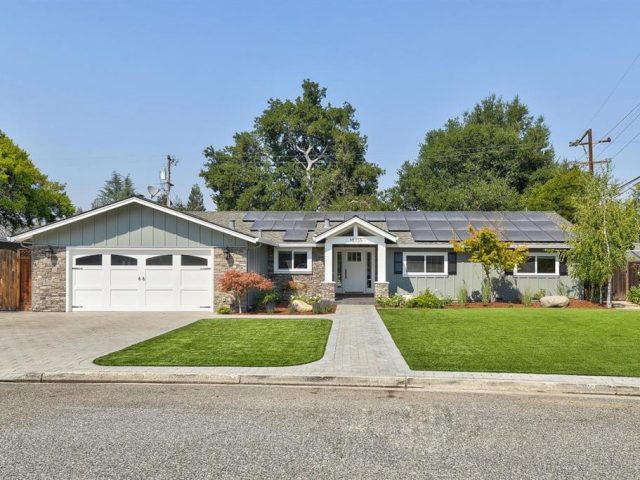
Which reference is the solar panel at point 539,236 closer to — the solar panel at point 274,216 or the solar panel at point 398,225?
the solar panel at point 398,225

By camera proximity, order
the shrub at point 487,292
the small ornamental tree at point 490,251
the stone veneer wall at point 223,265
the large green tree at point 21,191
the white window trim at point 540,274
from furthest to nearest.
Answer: the large green tree at point 21,191 < the white window trim at point 540,274 < the shrub at point 487,292 < the small ornamental tree at point 490,251 < the stone veneer wall at point 223,265

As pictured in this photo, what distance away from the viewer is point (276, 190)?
134 ft

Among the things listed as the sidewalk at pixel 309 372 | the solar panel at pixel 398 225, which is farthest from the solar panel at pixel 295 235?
the sidewalk at pixel 309 372

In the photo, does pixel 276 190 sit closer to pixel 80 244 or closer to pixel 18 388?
pixel 80 244

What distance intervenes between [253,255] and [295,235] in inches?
142

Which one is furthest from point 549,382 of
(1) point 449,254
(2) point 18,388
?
(1) point 449,254

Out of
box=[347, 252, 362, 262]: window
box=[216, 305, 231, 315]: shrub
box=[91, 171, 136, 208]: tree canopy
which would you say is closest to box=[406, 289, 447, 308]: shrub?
box=[347, 252, 362, 262]: window

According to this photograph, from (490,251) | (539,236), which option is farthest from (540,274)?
(490,251)

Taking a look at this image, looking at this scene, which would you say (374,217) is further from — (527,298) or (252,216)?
(527,298)

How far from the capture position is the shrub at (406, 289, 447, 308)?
17.6 m

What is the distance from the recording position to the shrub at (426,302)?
17586 mm

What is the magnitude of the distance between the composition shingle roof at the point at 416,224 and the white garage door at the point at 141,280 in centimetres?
346

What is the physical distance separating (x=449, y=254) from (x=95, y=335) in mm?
13801

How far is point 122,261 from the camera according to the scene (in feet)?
53.6
